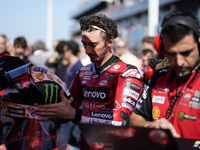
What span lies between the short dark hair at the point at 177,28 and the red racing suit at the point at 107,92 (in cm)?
79

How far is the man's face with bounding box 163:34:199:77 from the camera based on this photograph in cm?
177

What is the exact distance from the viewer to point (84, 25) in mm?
2928

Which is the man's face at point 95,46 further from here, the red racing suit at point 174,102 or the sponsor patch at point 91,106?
the red racing suit at point 174,102

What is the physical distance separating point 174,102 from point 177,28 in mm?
468

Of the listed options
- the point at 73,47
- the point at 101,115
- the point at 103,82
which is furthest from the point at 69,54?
the point at 101,115

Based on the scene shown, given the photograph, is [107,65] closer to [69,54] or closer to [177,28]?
[177,28]

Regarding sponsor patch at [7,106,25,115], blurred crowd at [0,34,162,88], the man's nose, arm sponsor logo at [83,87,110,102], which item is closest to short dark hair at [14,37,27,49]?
Result: blurred crowd at [0,34,162,88]

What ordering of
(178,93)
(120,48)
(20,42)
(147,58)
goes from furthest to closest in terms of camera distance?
(20,42)
(120,48)
(147,58)
(178,93)

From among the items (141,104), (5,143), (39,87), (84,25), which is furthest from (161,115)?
(84,25)

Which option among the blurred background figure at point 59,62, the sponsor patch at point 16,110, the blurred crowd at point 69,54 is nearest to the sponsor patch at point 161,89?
the sponsor patch at point 16,110

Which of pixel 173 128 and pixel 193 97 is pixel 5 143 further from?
pixel 193 97

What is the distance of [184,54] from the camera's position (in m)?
1.78

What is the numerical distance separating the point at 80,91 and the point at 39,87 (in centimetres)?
80

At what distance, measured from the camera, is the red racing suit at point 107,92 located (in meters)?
2.36
